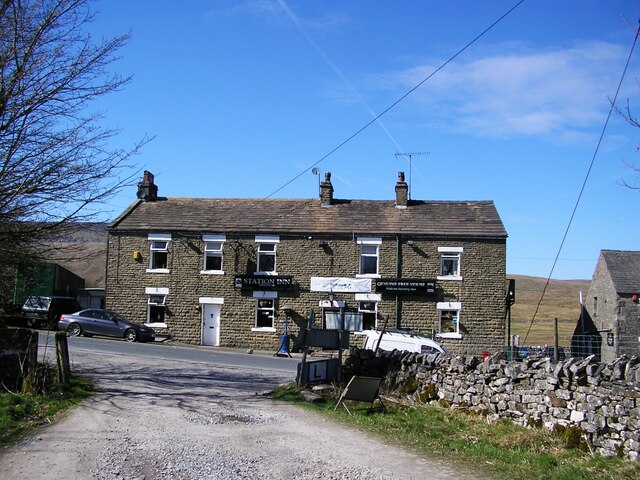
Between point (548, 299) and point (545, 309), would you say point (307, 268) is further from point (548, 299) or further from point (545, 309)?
point (548, 299)

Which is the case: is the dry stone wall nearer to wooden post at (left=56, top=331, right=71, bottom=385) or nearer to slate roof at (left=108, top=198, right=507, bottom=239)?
wooden post at (left=56, top=331, right=71, bottom=385)

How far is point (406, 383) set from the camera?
47.6 feet

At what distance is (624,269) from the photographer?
35562mm

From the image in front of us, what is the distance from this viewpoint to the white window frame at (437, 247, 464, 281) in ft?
105

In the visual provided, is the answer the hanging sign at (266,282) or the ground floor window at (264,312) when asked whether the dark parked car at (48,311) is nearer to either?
the hanging sign at (266,282)

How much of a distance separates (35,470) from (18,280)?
8.13 meters

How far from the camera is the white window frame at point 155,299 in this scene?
33.5 m

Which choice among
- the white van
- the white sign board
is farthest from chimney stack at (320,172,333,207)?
the white sign board

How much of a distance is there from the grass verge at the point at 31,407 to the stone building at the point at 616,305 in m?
23.6

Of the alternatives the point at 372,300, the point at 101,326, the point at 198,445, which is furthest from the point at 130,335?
the point at 198,445

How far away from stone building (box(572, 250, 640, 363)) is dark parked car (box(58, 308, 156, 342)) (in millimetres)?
20027

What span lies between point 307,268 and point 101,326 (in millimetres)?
10164

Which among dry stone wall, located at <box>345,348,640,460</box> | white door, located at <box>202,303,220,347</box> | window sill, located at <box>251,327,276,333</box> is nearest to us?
dry stone wall, located at <box>345,348,640,460</box>

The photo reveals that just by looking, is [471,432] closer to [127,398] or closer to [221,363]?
[127,398]
